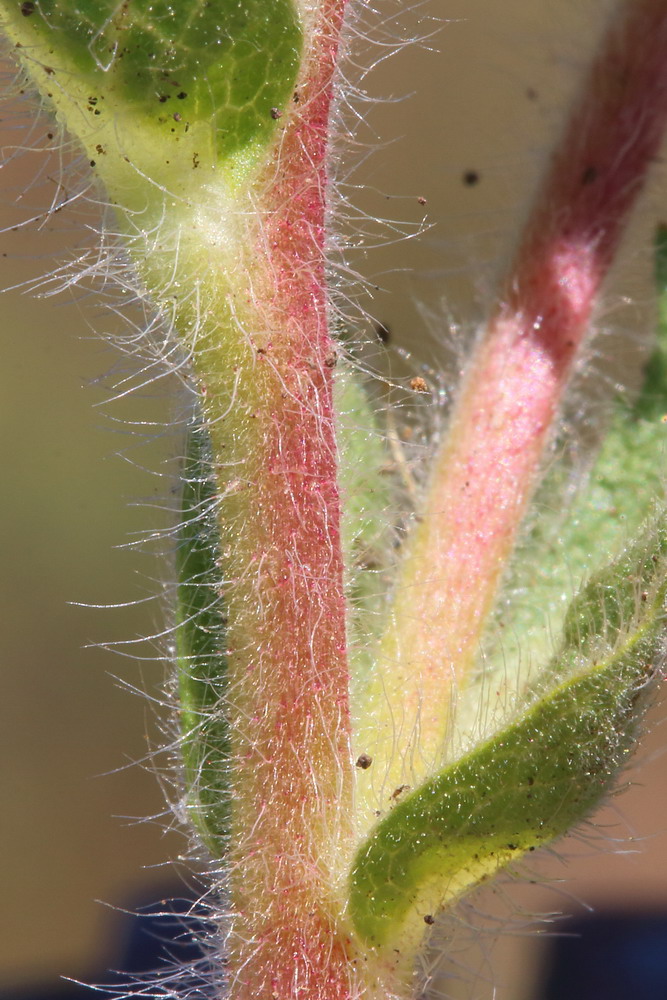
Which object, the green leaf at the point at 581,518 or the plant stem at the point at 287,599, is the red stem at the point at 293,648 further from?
the green leaf at the point at 581,518

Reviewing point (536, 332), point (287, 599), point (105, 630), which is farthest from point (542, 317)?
point (105, 630)

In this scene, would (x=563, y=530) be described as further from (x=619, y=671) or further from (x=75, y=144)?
(x=75, y=144)

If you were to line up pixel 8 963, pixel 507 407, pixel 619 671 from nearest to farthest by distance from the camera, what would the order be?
1. pixel 619 671
2. pixel 507 407
3. pixel 8 963

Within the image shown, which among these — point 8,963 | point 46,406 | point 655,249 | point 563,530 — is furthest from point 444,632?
point 46,406

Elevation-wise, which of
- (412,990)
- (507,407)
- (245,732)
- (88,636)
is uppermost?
(507,407)

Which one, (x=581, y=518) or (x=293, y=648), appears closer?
(x=293, y=648)

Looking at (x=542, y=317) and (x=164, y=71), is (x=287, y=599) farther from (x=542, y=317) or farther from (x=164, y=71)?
(x=542, y=317)

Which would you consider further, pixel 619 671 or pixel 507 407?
pixel 507 407
